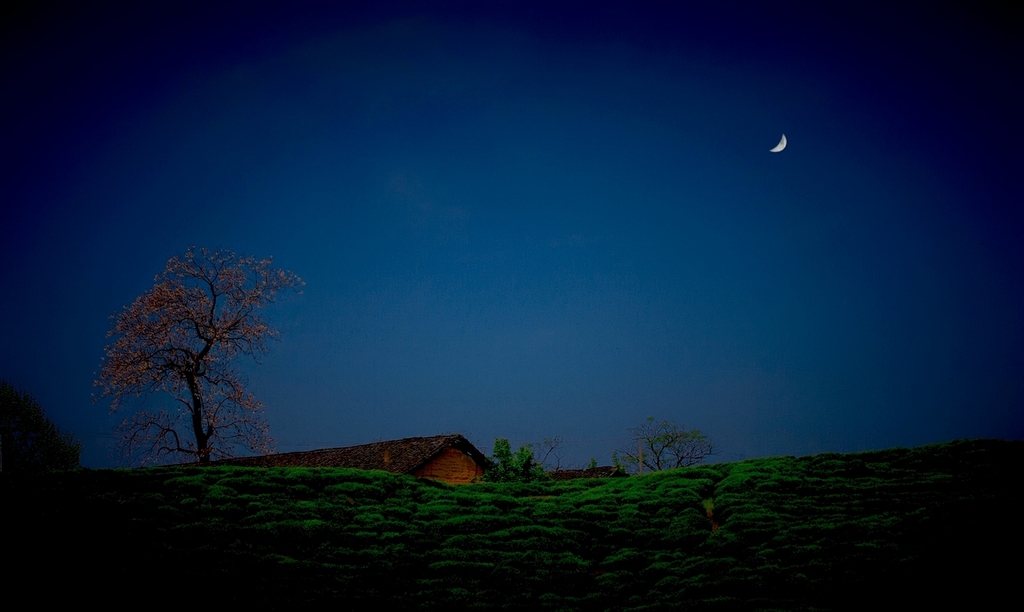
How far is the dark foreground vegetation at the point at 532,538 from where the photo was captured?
46.9ft

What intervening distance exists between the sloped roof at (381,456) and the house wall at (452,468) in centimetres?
41

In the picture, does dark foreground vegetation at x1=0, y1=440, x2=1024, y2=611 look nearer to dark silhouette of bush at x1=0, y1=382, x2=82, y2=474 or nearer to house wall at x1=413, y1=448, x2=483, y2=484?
house wall at x1=413, y1=448, x2=483, y2=484

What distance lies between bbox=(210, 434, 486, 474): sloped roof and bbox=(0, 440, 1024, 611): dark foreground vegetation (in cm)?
1071

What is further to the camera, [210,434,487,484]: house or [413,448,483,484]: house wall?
[413,448,483,484]: house wall

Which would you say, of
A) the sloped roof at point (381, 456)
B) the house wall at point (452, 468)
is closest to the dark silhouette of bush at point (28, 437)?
the sloped roof at point (381, 456)

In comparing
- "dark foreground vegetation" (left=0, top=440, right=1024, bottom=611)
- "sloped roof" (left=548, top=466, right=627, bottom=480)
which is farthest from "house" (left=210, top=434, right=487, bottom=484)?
"dark foreground vegetation" (left=0, top=440, right=1024, bottom=611)

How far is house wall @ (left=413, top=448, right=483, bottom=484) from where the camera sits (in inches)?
1394

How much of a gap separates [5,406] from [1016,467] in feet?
220

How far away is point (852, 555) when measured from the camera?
1593 cm

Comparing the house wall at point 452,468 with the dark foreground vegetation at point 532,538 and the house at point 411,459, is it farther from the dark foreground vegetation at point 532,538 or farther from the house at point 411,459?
the dark foreground vegetation at point 532,538

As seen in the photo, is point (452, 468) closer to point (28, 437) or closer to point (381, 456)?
point (381, 456)

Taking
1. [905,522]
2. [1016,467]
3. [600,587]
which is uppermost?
[1016,467]

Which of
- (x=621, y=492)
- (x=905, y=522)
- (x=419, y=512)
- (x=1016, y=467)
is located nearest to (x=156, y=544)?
(x=419, y=512)

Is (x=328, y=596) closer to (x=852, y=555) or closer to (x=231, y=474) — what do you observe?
(x=231, y=474)
